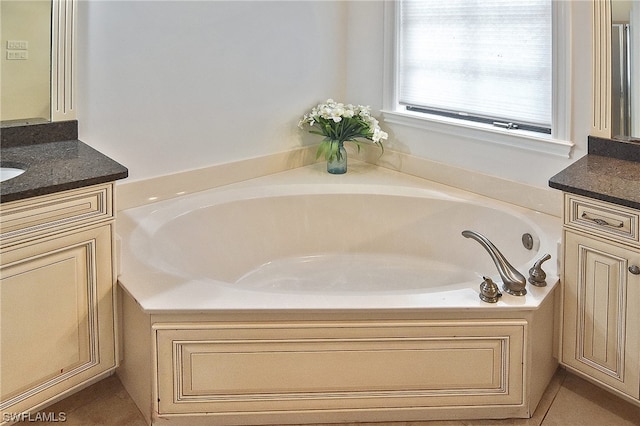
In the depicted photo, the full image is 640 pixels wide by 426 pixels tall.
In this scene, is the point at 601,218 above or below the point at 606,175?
below

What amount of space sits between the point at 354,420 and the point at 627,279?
38.1 inches

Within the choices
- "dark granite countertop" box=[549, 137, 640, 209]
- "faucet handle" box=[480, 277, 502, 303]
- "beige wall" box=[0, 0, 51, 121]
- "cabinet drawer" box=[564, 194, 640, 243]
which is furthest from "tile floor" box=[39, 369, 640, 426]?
"beige wall" box=[0, 0, 51, 121]

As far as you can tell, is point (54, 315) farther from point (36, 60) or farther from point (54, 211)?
point (36, 60)

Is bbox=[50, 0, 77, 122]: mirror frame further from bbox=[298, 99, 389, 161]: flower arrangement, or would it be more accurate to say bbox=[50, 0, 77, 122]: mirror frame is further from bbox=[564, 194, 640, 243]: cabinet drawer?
bbox=[564, 194, 640, 243]: cabinet drawer

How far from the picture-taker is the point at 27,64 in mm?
2078

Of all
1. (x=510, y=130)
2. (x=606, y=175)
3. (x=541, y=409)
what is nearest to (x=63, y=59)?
(x=510, y=130)

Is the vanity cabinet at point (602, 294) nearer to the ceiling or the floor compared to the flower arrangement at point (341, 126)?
nearer to the floor

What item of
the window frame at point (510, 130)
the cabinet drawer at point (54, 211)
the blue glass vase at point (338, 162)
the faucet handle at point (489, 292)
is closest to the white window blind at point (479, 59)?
the window frame at point (510, 130)

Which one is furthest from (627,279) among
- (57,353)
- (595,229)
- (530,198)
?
(57,353)

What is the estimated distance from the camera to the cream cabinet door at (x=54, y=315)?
5.56 ft

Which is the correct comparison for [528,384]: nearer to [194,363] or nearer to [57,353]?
[194,363]

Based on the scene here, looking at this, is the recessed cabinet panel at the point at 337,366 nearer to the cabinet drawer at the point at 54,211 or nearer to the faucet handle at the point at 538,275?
the faucet handle at the point at 538,275

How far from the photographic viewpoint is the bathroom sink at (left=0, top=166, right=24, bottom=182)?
191 cm

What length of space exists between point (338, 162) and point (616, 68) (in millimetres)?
1351
